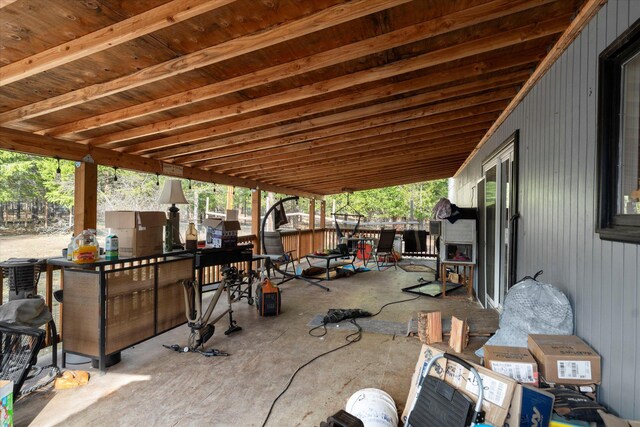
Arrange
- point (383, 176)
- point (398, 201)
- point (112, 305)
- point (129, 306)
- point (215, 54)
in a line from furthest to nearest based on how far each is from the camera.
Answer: point (398, 201)
point (383, 176)
point (129, 306)
point (112, 305)
point (215, 54)

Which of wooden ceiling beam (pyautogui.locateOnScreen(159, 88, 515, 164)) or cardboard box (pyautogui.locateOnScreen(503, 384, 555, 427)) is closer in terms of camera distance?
cardboard box (pyautogui.locateOnScreen(503, 384, 555, 427))

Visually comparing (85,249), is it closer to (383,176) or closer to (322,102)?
(322,102)

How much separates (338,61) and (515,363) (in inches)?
91.6

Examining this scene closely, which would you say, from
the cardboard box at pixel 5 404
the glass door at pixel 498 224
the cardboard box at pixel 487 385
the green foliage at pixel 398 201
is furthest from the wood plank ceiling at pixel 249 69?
the green foliage at pixel 398 201

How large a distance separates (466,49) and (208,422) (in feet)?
10.7

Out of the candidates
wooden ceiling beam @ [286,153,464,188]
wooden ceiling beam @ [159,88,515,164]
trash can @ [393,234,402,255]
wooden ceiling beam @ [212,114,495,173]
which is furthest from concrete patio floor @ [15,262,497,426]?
trash can @ [393,234,402,255]

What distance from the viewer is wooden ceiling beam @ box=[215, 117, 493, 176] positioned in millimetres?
4910

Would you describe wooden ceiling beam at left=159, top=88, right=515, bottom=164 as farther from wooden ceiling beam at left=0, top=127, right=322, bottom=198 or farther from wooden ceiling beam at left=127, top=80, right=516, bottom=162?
wooden ceiling beam at left=0, top=127, right=322, bottom=198

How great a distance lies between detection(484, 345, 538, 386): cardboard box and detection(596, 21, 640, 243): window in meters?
0.81

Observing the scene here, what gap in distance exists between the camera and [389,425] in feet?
5.88

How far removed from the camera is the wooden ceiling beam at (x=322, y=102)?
10.5 feet

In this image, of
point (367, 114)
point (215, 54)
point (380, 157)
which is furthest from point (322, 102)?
point (380, 157)

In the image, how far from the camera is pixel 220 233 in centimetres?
399

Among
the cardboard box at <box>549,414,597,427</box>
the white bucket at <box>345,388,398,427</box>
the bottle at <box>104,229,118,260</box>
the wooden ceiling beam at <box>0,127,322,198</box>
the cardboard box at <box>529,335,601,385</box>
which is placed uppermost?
the wooden ceiling beam at <box>0,127,322,198</box>
